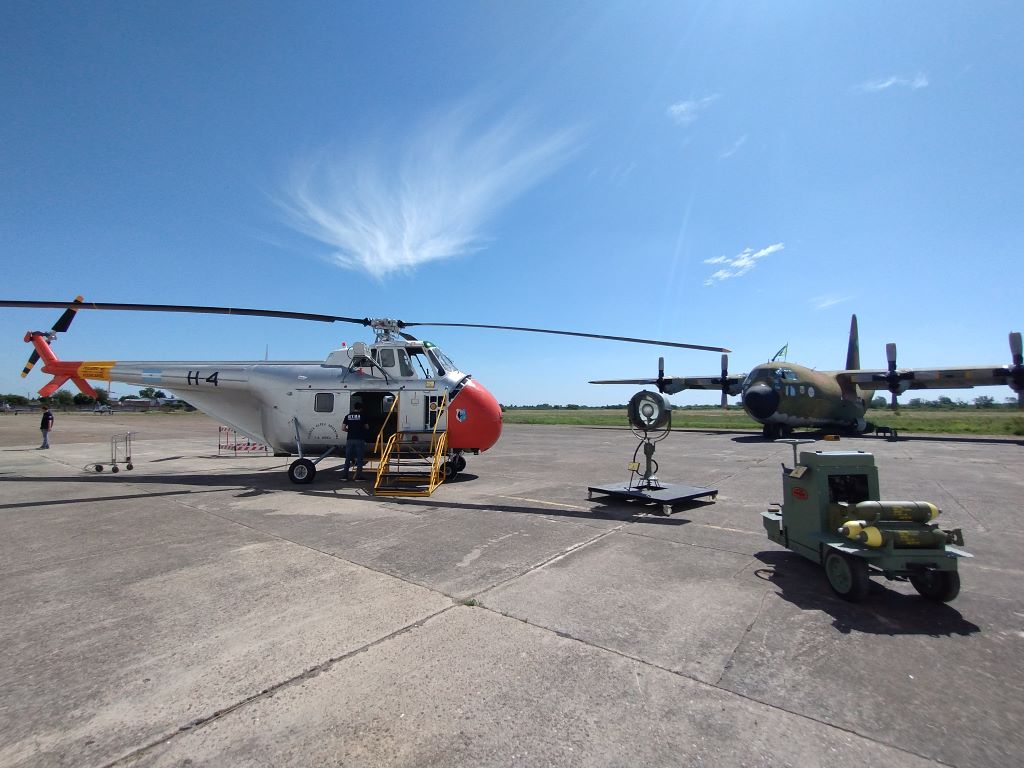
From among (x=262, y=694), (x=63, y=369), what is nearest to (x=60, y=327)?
(x=63, y=369)

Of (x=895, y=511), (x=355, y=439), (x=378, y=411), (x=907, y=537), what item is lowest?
(x=907, y=537)

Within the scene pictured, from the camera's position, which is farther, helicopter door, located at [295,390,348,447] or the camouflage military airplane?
the camouflage military airplane

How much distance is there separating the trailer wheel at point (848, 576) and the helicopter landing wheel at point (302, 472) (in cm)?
984

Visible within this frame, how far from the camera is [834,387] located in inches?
987

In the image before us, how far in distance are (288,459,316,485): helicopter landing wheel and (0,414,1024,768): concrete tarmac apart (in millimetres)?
3419

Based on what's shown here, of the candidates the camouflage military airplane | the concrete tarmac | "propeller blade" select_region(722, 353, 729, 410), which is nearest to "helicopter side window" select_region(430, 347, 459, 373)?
the concrete tarmac

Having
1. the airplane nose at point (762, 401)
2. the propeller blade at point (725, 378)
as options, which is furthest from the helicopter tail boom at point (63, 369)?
the propeller blade at point (725, 378)

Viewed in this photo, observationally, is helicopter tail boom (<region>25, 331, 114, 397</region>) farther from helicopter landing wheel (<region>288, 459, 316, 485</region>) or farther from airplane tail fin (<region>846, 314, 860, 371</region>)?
airplane tail fin (<region>846, 314, 860, 371</region>)

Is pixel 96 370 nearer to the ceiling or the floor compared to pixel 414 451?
nearer to the ceiling

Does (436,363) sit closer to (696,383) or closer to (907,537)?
(907,537)

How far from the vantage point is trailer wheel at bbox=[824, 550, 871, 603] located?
4012 millimetres

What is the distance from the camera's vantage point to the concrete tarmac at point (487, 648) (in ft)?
7.86

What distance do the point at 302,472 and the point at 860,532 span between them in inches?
405

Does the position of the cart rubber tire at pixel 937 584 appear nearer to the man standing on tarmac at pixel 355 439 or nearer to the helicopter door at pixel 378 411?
the helicopter door at pixel 378 411
